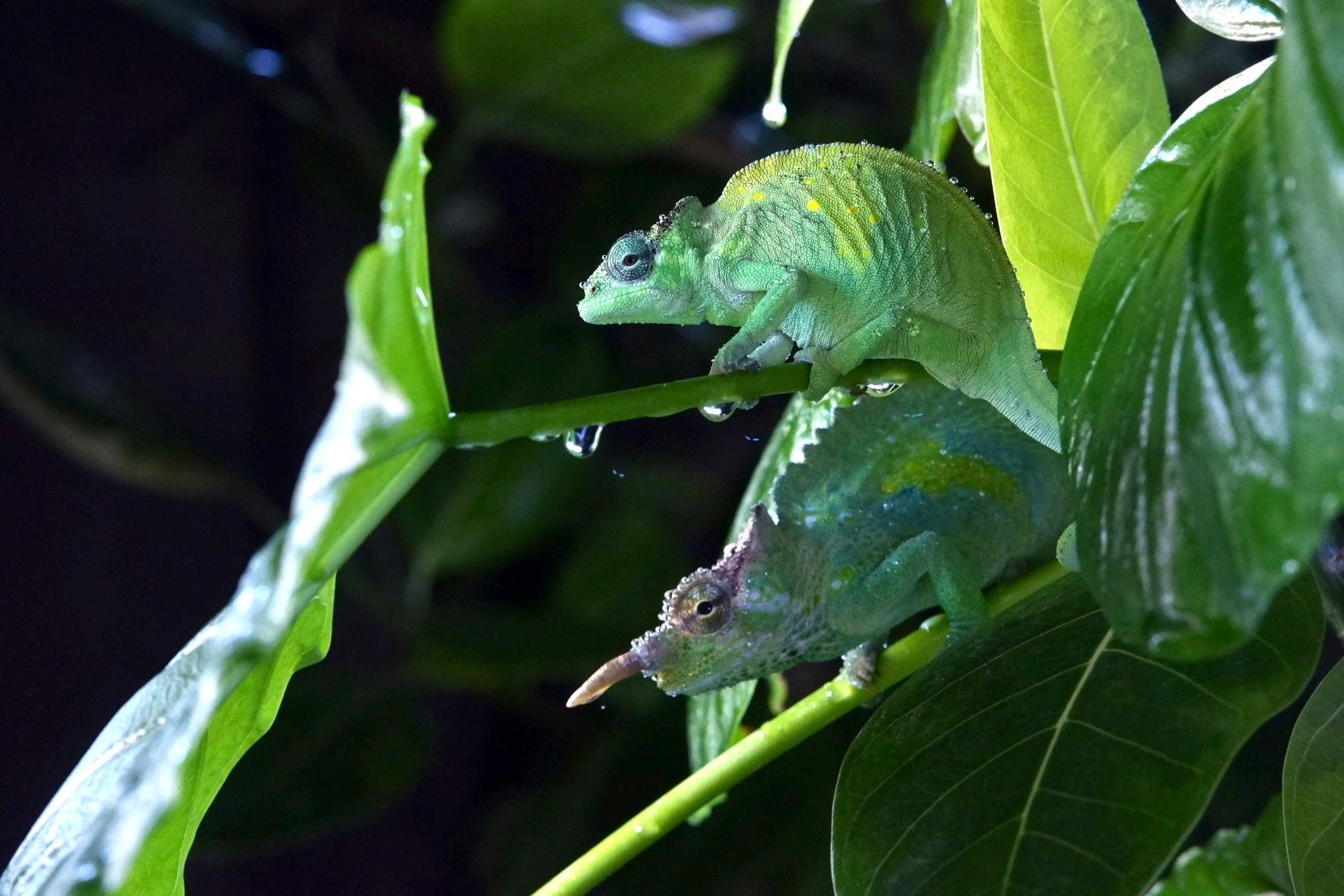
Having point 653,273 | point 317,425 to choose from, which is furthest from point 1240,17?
point 317,425

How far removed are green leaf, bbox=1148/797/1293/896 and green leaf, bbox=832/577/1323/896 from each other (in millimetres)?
177

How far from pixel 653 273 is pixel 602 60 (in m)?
1.06

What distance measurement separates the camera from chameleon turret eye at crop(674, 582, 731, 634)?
646 mm

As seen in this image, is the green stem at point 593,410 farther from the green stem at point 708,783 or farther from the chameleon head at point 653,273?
the chameleon head at point 653,273

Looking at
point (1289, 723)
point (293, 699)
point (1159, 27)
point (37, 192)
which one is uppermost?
point (37, 192)

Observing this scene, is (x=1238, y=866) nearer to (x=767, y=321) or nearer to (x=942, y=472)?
(x=942, y=472)

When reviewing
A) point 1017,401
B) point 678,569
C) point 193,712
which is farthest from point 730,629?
point 678,569

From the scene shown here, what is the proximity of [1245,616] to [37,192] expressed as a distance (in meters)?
1.99

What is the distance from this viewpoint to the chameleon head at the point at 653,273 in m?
0.72

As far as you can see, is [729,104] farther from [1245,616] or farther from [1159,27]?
[1245,616]

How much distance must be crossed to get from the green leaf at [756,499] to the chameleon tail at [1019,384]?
85 millimetres

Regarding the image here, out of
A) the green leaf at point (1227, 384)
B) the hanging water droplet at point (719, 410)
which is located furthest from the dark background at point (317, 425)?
the green leaf at point (1227, 384)

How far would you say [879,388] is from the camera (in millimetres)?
647

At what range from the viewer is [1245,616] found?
313 millimetres
